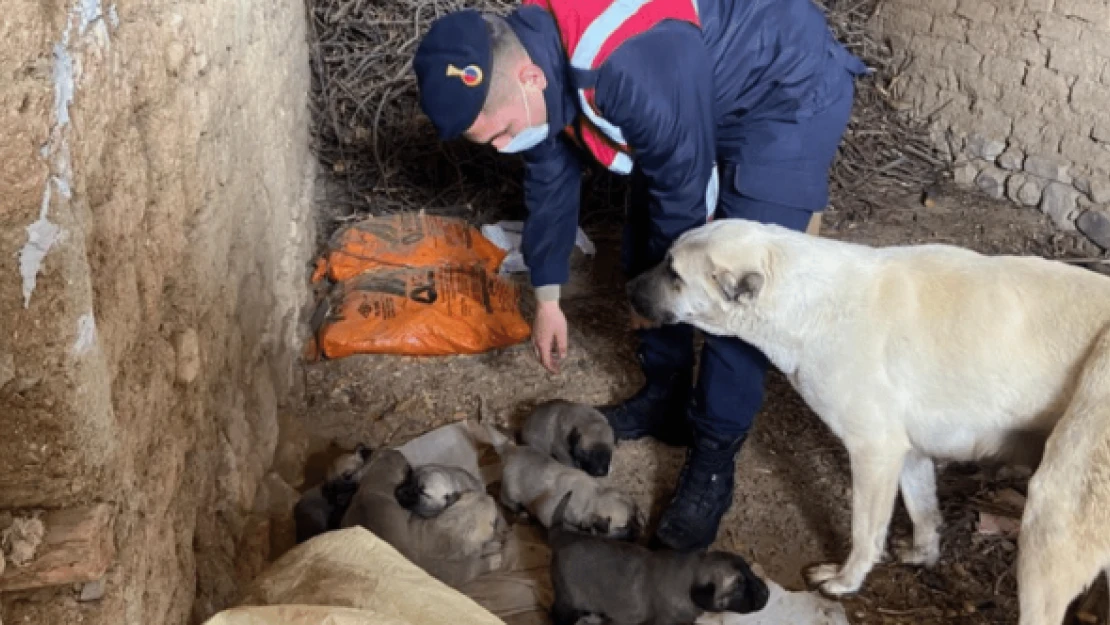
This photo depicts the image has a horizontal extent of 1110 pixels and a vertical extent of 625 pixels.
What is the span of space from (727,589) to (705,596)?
66 millimetres

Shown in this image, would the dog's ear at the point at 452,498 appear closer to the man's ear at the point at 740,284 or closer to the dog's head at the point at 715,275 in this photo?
the dog's head at the point at 715,275

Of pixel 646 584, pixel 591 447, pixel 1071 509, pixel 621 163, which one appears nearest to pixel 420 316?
pixel 591 447

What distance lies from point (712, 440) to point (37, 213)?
2.33m

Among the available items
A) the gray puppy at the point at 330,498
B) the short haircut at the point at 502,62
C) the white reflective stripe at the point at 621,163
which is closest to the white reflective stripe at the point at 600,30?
the short haircut at the point at 502,62

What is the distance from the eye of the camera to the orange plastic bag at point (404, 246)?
15.4 ft

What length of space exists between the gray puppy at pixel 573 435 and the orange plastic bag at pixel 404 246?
1.23m

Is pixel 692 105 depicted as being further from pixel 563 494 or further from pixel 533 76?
pixel 563 494

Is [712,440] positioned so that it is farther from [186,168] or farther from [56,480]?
[56,480]

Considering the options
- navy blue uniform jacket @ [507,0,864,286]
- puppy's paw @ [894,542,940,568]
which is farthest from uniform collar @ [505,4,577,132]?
puppy's paw @ [894,542,940,568]

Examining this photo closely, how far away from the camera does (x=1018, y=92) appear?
5.75 m

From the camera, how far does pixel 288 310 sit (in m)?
4.03

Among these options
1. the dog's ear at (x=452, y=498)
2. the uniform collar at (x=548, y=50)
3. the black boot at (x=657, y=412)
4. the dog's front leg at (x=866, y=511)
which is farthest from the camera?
the black boot at (x=657, y=412)

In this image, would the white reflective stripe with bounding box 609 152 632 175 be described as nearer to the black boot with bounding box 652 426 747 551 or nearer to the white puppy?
the black boot with bounding box 652 426 747 551

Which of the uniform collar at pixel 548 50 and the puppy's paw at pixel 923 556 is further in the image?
the puppy's paw at pixel 923 556
